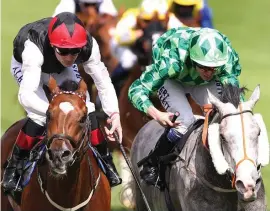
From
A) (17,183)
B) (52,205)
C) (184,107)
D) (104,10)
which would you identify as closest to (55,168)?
(52,205)

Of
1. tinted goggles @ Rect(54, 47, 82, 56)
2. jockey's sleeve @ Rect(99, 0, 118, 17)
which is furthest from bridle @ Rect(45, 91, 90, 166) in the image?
jockey's sleeve @ Rect(99, 0, 118, 17)

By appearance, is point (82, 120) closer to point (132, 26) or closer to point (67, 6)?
point (132, 26)

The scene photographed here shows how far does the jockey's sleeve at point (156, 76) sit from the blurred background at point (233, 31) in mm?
6109

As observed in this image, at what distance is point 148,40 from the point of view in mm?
11375

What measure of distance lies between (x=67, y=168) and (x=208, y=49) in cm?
149

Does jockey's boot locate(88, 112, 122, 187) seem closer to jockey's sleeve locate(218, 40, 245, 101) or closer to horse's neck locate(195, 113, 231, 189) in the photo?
horse's neck locate(195, 113, 231, 189)

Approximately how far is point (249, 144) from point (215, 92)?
1.56 m

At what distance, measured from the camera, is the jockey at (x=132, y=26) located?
1153 cm

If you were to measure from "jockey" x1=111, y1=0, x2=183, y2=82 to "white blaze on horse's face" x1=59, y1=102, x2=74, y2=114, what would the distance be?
4278 mm

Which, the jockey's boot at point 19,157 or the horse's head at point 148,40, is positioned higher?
the jockey's boot at point 19,157

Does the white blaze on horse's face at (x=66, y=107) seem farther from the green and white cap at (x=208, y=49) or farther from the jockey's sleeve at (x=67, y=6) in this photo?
the jockey's sleeve at (x=67, y=6)

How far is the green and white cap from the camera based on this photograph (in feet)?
25.9

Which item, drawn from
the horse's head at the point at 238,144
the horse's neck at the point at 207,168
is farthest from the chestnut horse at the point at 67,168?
the horse's head at the point at 238,144

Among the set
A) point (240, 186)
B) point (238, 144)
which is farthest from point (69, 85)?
point (240, 186)
